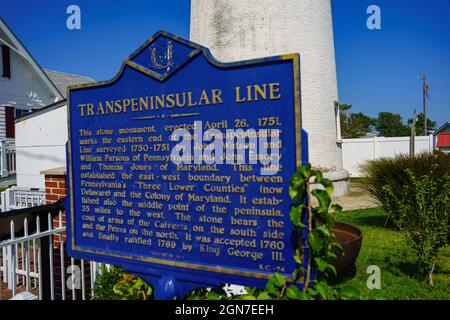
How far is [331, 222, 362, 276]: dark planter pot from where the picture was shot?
4875 mm

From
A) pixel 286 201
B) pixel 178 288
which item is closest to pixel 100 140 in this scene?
pixel 178 288

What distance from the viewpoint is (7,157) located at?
1625 centimetres

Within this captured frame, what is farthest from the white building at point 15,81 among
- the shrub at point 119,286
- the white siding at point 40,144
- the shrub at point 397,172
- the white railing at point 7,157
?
the shrub at point 119,286

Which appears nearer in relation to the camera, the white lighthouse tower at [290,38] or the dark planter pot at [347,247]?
the dark planter pot at [347,247]

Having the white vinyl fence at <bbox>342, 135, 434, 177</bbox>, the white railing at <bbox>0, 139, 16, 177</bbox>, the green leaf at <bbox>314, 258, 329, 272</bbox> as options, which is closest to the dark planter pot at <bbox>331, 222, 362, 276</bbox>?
the green leaf at <bbox>314, 258, 329, 272</bbox>

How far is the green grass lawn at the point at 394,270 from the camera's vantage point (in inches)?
185

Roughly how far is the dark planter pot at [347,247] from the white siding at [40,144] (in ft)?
25.7

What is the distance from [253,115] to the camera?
8.36 feet

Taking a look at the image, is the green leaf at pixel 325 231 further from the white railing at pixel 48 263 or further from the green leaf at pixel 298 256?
the white railing at pixel 48 263

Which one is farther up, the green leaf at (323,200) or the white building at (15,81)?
the white building at (15,81)

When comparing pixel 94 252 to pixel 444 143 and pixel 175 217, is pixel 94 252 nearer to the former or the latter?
pixel 175 217

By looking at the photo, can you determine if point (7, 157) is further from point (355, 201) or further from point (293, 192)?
point (293, 192)

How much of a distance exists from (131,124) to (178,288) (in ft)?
4.31

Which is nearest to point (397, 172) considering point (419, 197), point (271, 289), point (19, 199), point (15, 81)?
point (419, 197)
